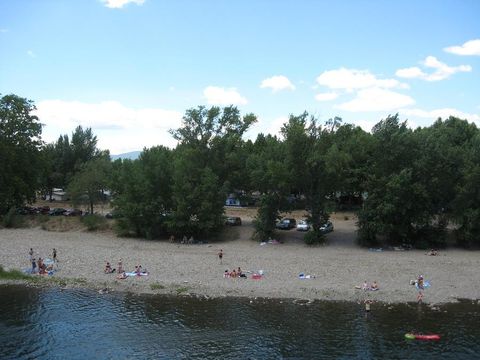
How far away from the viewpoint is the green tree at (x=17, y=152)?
73312mm

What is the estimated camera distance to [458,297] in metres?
37.0

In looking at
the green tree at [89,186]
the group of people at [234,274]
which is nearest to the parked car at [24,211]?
the green tree at [89,186]

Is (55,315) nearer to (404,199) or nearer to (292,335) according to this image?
(292,335)

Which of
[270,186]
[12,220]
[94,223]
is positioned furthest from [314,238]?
[12,220]

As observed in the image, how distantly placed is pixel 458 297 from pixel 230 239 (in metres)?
30.6

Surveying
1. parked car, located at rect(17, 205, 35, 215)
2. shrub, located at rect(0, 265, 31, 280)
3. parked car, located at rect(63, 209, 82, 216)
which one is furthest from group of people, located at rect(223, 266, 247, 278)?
parked car, located at rect(17, 205, 35, 215)

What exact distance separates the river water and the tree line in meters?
20.0

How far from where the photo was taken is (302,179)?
58125mm

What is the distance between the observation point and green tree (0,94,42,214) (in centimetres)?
7331

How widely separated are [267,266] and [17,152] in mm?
48602

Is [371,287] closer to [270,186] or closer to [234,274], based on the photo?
[234,274]

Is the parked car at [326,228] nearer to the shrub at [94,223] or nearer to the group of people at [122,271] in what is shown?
the group of people at [122,271]

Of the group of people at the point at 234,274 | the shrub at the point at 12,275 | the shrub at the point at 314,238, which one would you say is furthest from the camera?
the shrub at the point at 314,238

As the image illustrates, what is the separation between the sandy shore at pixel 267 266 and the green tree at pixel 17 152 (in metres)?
13.1
